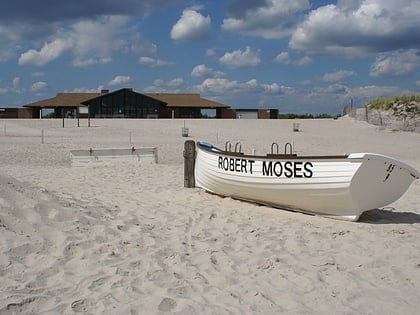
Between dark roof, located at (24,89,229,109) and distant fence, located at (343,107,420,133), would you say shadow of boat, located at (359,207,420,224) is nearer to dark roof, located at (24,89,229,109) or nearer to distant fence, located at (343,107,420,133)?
distant fence, located at (343,107,420,133)

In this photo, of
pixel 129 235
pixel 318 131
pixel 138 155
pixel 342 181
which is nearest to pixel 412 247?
pixel 342 181

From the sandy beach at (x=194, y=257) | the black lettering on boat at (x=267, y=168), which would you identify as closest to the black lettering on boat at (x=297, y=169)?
the black lettering on boat at (x=267, y=168)

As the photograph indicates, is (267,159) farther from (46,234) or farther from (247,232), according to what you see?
(46,234)

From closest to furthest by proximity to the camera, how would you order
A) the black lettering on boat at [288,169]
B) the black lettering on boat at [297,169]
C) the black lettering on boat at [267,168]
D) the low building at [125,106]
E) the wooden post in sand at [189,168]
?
the black lettering on boat at [297,169] < the black lettering on boat at [288,169] < the black lettering on boat at [267,168] < the wooden post in sand at [189,168] < the low building at [125,106]

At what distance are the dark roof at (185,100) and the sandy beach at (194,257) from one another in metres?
53.2

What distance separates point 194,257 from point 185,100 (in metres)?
60.3

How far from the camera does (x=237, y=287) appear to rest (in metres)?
4.73

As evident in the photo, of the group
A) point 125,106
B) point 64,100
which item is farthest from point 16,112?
point 125,106

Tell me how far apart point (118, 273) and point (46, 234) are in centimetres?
110

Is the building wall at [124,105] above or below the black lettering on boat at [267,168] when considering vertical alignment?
above

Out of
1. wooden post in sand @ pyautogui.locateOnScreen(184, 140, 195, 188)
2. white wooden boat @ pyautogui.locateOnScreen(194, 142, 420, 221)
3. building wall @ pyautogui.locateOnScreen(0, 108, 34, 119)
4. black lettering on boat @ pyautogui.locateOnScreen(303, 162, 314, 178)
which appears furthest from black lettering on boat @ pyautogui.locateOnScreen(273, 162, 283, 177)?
building wall @ pyautogui.locateOnScreen(0, 108, 34, 119)

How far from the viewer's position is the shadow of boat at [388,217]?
7.85 m

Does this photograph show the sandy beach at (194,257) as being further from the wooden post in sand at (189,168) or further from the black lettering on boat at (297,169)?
the wooden post in sand at (189,168)

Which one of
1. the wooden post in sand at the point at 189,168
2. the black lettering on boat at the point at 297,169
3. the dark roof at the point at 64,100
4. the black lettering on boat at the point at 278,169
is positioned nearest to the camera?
the black lettering on boat at the point at 297,169
